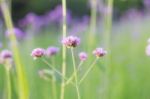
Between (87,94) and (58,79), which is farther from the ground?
(58,79)

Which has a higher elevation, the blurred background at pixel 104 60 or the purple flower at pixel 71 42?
the purple flower at pixel 71 42

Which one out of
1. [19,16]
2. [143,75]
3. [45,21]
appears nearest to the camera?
[143,75]

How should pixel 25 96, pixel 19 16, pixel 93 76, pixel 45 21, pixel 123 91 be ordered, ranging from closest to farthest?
1. pixel 25 96
2. pixel 123 91
3. pixel 93 76
4. pixel 45 21
5. pixel 19 16

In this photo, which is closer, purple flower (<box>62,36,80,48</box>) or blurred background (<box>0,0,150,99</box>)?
purple flower (<box>62,36,80,48</box>)

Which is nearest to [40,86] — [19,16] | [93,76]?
[93,76]

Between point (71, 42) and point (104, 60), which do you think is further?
point (104, 60)

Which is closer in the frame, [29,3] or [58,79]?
[58,79]

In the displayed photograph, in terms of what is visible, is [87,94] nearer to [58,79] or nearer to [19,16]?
[58,79]

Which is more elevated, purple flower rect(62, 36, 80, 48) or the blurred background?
purple flower rect(62, 36, 80, 48)

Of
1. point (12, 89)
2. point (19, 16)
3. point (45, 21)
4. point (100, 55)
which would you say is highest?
point (100, 55)

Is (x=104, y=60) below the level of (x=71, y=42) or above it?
below

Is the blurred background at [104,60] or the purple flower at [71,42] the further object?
the blurred background at [104,60]
